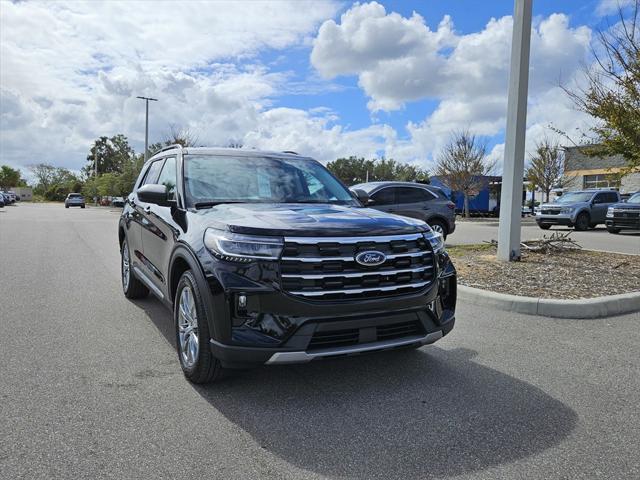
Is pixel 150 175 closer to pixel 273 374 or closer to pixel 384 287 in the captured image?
pixel 273 374

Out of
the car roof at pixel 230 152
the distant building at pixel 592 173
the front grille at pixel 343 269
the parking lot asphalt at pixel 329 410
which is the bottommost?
the parking lot asphalt at pixel 329 410

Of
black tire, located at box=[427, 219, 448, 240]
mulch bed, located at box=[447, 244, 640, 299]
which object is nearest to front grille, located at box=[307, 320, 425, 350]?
mulch bed, located at box=[447, 244, 640, 299]

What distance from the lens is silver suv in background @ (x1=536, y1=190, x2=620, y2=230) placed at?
2219cm

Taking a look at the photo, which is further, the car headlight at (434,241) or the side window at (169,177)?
the side window at (169,177)

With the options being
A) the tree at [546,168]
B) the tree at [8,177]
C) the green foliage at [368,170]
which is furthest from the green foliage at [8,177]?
the tree at [546,168]

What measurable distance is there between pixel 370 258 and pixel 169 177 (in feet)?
8.18

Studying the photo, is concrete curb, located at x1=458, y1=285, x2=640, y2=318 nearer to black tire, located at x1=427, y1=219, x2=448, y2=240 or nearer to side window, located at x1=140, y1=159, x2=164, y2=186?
side window, located at x1=140, y1=159, x2=164, y2=186

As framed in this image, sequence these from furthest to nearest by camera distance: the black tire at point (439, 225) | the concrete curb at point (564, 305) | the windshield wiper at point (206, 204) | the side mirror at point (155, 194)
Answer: the black tire at point (439, 225) → the concrete curb at point (564, 305) → the side mirror at point (155, 194) → the windshield wiper at point (206, 204)

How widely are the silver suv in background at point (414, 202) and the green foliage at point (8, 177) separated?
12244cm

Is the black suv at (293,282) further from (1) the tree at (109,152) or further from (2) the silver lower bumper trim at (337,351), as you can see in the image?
(1) the tree at (109,152)

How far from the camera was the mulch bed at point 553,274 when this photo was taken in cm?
680

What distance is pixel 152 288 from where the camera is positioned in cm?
505

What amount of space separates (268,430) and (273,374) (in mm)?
905

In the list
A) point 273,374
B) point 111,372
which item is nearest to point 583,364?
point 273,374
